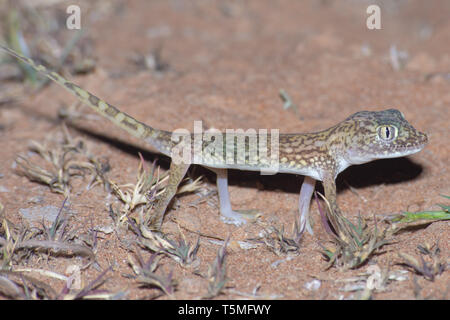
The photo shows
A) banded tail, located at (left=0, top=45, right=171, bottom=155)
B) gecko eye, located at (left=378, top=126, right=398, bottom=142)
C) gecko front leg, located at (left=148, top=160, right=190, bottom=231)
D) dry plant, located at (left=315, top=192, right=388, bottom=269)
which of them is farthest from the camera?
banded tail, located at (left=0, top=45, right=171, bottom=155)

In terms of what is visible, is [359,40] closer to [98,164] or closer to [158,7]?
[158,7]

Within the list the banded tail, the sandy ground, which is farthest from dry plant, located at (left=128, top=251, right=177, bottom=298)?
the banded tail

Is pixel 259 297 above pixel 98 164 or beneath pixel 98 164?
beneath

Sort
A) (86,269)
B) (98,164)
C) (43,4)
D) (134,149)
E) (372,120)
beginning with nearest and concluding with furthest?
(86,269), (372,120), (98,164), (134,149), (43,4)

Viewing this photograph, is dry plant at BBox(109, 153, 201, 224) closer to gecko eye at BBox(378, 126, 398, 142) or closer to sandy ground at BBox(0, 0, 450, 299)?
sandy ground at BBox(0, 0, 450, 299)

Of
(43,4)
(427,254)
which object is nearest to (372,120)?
(427,254)

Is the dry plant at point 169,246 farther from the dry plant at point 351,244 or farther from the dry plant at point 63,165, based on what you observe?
the dry plant at point 351,244

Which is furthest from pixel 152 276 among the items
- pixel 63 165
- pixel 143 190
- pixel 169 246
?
pixel 63 165
